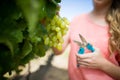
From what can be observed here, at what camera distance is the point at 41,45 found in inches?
17.2

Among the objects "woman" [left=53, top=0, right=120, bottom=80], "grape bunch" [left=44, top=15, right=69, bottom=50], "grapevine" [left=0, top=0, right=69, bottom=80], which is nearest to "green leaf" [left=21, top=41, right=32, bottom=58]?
"grapevine" [left=0, top=0, right=69, bottom=80]

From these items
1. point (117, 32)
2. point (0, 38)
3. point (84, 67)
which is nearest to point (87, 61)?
point (84, 67)

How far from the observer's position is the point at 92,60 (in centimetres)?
114

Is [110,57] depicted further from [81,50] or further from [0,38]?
[0,38]

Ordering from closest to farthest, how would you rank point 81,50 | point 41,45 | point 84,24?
point 41,45 < point 81,50 < point 84,24

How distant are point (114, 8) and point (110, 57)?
213 mm

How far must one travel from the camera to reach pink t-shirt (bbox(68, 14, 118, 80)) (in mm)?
1153

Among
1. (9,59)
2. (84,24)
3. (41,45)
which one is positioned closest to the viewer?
(9,59)

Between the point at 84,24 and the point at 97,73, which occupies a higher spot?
the point at 84,24

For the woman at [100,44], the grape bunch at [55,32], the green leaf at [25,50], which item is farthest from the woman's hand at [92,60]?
the green leaf at [25,50]

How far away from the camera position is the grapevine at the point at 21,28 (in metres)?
0.17

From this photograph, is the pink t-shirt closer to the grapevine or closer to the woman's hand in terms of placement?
the woman's hand

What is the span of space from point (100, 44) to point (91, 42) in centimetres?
4

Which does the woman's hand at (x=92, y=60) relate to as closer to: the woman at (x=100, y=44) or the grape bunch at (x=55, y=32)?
the woman at (x=100, y=44)
